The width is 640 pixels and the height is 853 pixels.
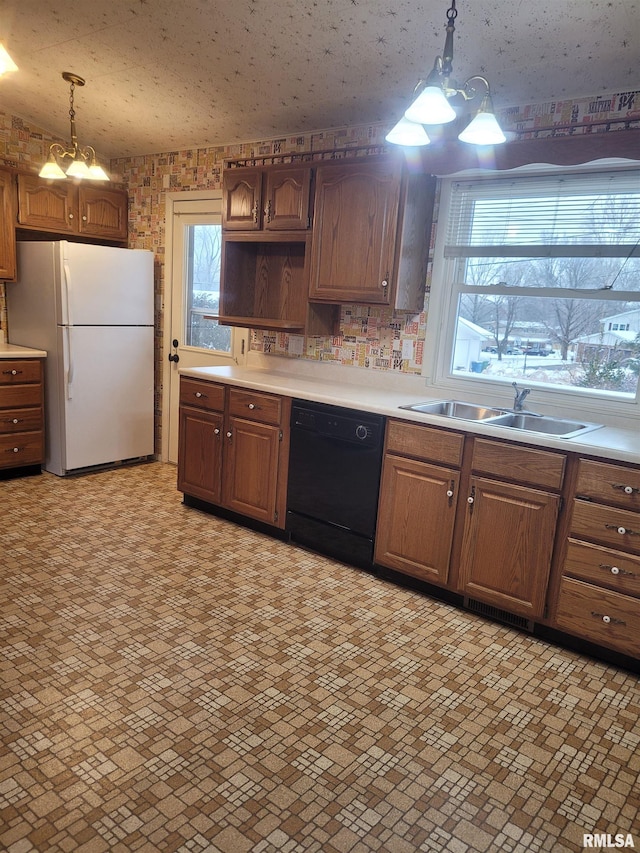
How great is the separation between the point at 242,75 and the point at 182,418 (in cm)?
204

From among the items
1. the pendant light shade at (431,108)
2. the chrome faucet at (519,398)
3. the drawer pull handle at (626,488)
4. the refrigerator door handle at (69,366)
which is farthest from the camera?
the refrigerator door handle at (69,366)

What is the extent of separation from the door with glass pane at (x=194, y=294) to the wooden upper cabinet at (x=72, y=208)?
52 cm

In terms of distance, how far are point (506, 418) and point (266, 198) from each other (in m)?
1.97

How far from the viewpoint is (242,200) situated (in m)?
3.87

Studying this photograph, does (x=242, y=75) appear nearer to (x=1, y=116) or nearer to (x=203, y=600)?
(x=1, y=116)

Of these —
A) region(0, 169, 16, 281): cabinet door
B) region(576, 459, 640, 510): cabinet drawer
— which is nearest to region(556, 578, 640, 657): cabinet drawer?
region(576, 459, 640, 510): cabinet drawer

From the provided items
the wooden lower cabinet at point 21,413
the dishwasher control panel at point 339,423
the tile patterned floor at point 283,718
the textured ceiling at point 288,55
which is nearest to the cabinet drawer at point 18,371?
the wooden lower cabinet at point 21,413

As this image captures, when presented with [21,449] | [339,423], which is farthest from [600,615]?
[21,449]

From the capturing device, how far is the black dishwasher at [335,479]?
3139mm

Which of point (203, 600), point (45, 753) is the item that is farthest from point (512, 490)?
point (45, 753)

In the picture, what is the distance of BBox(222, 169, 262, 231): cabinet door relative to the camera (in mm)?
3779

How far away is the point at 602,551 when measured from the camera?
245 centimetres

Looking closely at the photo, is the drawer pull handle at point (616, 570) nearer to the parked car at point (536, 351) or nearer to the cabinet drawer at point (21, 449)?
the parked car at point (536, 351)

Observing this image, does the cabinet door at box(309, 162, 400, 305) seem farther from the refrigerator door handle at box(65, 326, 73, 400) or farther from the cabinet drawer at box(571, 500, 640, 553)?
the refrigerator door handle at box(65, 326, 73, 400)
